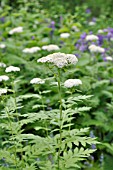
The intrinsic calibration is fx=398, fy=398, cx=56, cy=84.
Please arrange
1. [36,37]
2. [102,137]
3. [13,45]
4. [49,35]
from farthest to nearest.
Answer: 1. [49,35]
2. [36,37]
3. [13,45]
4. [102,137]

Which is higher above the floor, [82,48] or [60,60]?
[82,48]

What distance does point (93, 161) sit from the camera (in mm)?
3494

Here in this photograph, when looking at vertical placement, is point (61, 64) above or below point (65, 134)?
above

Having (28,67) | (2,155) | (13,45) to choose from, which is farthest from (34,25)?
(2,155)

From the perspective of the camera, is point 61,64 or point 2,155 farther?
point 2,155

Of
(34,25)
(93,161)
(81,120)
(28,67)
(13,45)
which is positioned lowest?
(93,161)

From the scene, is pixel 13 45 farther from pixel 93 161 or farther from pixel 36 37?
pixel 93 161

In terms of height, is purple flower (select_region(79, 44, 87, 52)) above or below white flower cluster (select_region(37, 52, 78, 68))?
above

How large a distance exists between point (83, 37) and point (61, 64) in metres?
3.20

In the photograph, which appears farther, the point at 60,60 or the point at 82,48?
the point at 82,48

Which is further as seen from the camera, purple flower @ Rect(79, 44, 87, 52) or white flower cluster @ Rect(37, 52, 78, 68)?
purple flower @ Rect(79, 44, 87, 52)

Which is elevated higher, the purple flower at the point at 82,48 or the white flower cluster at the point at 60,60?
the purple flower at the point at 82,48

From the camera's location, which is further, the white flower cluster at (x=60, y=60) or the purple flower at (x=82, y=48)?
the purple flower at (x=82, y=48)

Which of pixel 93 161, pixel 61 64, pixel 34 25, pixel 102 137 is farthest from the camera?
pixel 34 25
